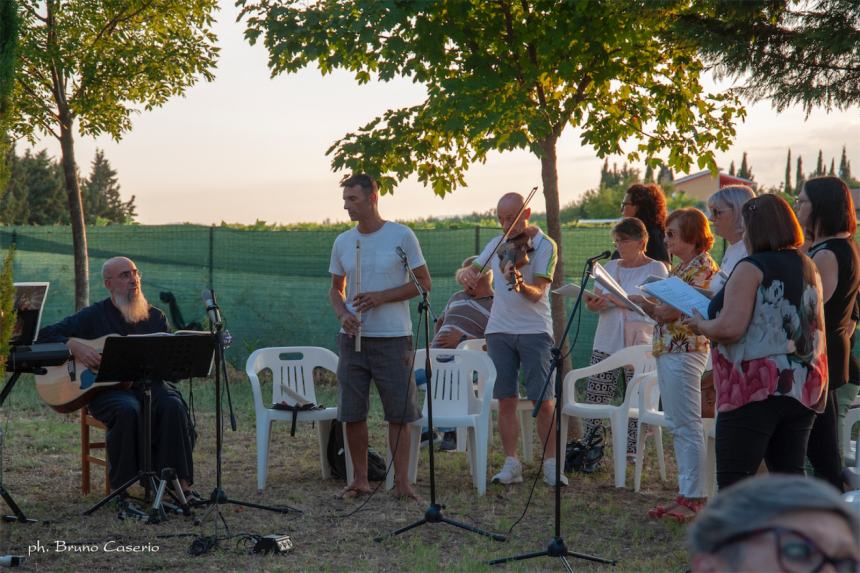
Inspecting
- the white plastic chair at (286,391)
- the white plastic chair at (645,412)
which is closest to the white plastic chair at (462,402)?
the white plastic chair at (286,391)

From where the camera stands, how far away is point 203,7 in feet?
33.8

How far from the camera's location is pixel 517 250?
6.75 meters

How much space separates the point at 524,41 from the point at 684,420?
3019 millimetres

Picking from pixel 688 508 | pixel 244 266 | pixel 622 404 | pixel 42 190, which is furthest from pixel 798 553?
pixel 42 190

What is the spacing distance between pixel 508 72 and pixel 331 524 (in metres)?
3.37

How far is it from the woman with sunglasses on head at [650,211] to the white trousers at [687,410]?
1.62m

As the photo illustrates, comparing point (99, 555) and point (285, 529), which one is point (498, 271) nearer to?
point (285, 529)

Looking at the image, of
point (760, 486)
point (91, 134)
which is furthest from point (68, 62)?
point (760, 486)

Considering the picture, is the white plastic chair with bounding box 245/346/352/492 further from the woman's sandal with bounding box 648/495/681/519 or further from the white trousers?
the white trousers

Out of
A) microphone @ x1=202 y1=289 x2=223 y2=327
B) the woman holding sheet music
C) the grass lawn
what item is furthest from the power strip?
the woman holding sheet music

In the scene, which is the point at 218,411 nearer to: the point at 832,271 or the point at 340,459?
the point at 340,459

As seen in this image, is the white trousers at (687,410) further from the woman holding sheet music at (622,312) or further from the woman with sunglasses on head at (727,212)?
the woman holding sheet music at (622,312)

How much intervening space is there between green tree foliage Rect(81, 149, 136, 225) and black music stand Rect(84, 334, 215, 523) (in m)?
40.5

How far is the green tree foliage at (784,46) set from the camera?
582cm
